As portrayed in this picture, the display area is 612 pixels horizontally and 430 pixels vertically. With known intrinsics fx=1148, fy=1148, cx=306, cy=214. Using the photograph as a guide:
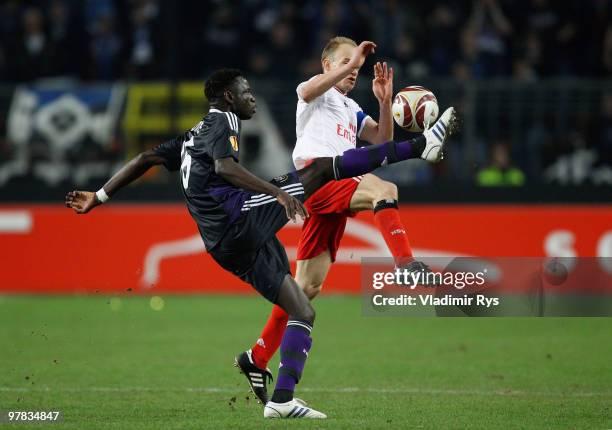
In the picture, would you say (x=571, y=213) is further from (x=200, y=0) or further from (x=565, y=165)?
(x=200, y=0)

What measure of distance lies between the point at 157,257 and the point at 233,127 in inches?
331

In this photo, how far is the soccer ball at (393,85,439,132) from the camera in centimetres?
805

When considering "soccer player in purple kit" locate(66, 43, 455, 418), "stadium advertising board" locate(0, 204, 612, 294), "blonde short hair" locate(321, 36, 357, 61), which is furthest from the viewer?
"stadium advertising board" locate(0, 204, 612, 294)

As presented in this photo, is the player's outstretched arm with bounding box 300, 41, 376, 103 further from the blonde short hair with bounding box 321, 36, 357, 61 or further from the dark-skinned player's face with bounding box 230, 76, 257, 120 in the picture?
the dark-skinned player's face with bounding box 230, 76, 257, 120

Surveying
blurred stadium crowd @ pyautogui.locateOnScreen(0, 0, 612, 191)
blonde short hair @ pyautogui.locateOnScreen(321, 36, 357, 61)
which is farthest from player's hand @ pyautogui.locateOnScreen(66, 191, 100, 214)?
blurred stadium crowd @ pyautogui.locateOnScreen(0, 0, 612, 191)

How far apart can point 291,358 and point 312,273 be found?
46.7 inches

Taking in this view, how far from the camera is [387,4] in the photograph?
1714 cm

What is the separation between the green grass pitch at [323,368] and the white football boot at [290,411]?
0.10m

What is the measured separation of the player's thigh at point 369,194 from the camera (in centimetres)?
798

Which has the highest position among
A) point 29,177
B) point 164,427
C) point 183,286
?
point 164,427

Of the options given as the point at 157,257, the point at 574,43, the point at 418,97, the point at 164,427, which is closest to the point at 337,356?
the point at 418,97

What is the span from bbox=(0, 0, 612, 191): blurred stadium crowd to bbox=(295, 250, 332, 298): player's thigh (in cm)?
671

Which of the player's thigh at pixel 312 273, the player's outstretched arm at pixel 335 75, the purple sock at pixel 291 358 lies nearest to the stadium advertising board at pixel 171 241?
the player's thigh at pixel 312 273

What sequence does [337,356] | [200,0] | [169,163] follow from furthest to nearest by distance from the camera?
[200,0] < [337,356] < [169,163]
